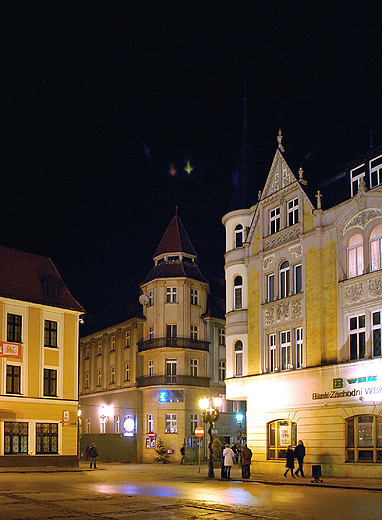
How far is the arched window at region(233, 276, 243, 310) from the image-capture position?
37.9 meters

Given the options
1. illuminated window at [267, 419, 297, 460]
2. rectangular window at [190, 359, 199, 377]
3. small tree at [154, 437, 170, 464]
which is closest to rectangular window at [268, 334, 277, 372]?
illuminated window at [267, 419, 297, 460]

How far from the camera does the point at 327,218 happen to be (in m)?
31.4

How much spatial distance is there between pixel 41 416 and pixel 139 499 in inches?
952

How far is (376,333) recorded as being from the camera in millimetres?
28109

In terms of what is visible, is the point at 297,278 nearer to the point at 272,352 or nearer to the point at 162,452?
the point at 272,352

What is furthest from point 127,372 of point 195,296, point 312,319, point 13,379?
point 312,319

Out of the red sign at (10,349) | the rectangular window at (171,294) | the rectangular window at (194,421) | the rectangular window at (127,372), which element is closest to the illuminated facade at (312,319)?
the red sign at (10,349)

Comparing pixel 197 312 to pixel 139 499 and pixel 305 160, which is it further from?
pixel 139 499

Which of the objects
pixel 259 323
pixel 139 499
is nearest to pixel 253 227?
pixel 259 323

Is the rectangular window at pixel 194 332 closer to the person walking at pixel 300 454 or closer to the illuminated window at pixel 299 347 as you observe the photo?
the illuminated window at pixel 299 347

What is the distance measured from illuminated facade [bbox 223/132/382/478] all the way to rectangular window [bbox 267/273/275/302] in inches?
2.1

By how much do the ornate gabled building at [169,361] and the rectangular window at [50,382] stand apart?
14.8 m

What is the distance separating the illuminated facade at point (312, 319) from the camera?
28.3m

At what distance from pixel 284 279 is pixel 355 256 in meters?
5.29
